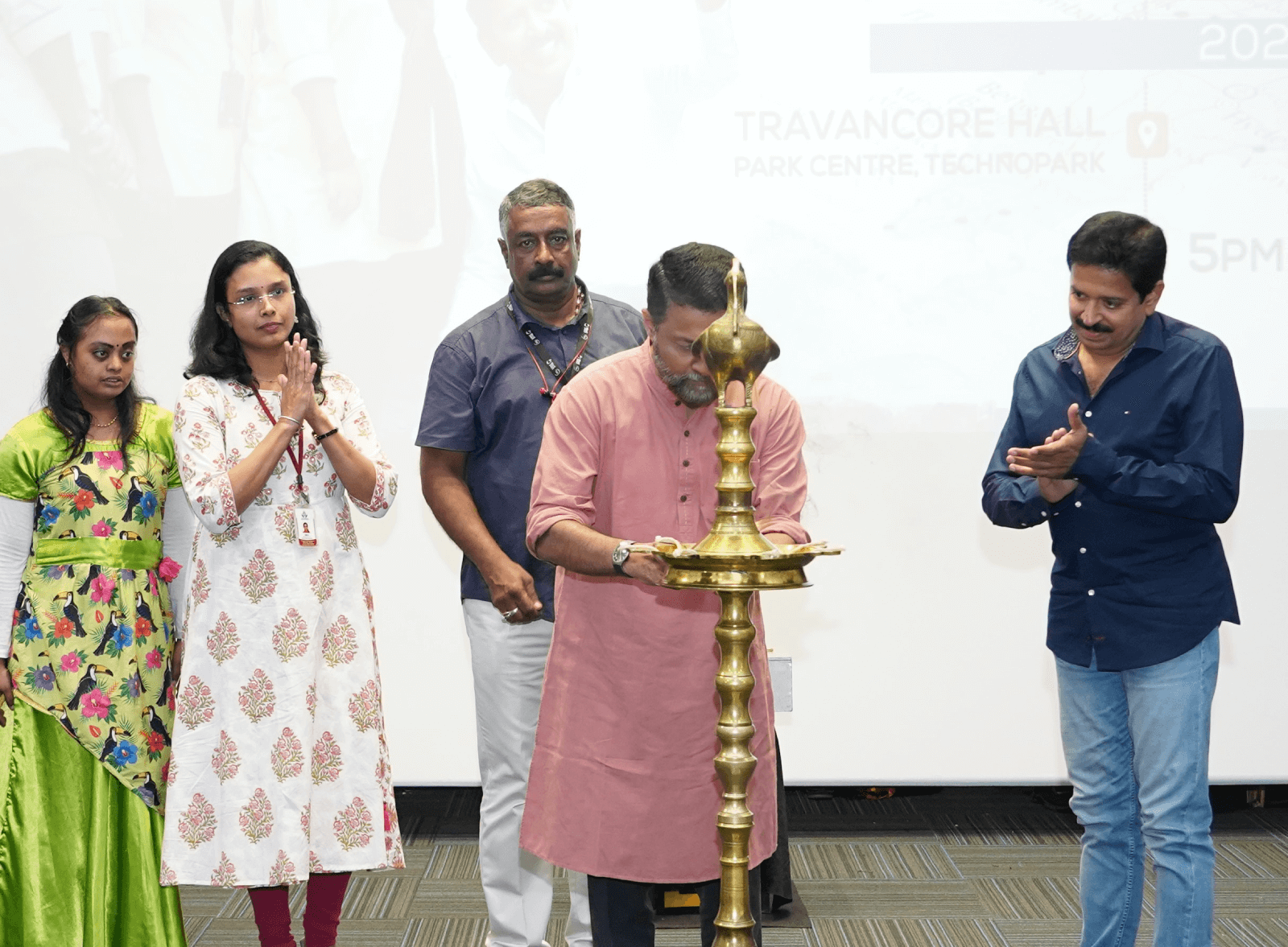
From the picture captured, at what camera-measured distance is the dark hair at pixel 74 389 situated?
8.79 ft

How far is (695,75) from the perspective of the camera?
4000 mm

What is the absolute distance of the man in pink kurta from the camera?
203 cm

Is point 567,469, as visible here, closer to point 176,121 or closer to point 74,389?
point 74,389

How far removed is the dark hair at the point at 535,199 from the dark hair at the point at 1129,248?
1.05m

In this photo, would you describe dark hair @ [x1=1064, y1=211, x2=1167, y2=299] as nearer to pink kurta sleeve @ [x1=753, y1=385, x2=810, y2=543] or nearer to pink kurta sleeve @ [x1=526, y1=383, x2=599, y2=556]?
pink kurta sleeve @ [x1=753, y1=385, x2=810, y2=543]

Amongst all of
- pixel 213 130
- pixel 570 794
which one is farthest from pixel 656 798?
pixel 213 130

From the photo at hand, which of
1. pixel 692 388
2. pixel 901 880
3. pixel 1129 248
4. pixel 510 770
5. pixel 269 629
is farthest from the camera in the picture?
pixel 901 880

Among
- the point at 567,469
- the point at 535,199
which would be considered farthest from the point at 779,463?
the point at 535,199

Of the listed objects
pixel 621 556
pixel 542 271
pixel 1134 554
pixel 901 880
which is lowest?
pixel 901 880

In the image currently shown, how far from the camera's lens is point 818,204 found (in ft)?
13.2

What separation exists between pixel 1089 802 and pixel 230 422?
1842 mm

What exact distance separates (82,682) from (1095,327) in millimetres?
2082

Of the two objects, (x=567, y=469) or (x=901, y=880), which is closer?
(x=567, y=469)

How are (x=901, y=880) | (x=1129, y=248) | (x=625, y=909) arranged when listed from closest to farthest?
(x=625, y=909) < (x=1129, y=248) < (x=901, y=880)
